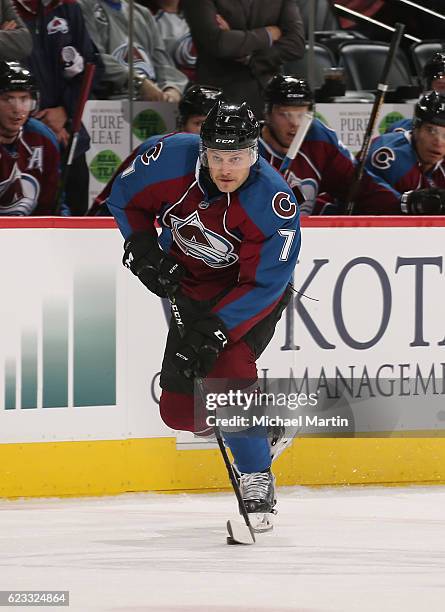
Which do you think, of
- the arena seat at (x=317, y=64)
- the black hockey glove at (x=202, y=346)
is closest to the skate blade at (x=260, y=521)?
A: the black hockey glove at (x=202, y=346)

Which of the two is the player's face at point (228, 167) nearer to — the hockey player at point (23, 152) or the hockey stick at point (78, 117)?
the hockey player at point (23, 152)

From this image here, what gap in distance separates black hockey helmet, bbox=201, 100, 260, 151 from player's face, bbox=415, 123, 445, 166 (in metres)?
1.75

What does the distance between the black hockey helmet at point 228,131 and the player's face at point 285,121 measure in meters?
1.46

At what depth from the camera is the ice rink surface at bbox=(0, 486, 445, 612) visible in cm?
350

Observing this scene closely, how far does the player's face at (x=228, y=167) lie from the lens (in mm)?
4051

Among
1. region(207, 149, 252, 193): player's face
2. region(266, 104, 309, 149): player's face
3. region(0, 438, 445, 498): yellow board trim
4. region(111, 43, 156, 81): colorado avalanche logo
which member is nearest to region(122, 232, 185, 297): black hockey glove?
region(207, 149, 252, 193): player's face

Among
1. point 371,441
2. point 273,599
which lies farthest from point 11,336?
point 273,599

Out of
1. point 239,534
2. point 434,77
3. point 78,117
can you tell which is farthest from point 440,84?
point 239,534

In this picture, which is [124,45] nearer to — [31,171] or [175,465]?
[31,171]

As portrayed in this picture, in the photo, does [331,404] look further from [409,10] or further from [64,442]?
[409,10]

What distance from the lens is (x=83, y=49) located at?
18.9 ft

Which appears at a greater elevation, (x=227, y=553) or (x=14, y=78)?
(x=14, y=78)

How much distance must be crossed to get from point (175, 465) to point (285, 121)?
1509 millimetres

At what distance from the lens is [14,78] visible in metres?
5.29
